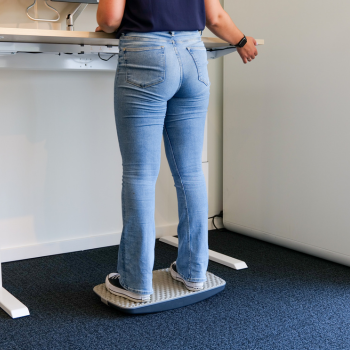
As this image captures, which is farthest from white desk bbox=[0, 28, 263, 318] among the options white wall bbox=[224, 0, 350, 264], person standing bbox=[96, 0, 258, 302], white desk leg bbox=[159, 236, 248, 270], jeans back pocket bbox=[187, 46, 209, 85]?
white wall bbox=[224, 0, 350, 264]

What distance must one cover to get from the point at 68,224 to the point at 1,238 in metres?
0.31

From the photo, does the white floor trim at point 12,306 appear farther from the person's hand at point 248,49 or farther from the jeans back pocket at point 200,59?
the person's hand at point 248,49

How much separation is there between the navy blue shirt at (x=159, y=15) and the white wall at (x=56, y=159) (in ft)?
2.57

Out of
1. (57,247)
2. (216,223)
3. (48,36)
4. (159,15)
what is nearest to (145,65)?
(159,15)

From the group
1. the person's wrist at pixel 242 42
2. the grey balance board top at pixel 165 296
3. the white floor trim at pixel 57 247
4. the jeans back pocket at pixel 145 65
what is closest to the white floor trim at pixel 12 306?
the grey balance board top at pixel 165 296

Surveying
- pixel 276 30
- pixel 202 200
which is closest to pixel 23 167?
pixel 202 200

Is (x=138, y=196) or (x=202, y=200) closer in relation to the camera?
(x=138, y=196)

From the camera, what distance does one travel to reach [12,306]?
5.24ft

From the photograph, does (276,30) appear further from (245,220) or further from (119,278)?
(119,278)

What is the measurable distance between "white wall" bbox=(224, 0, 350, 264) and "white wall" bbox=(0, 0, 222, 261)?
0.68m

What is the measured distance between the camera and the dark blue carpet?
139cm

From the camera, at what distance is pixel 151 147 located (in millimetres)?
1509

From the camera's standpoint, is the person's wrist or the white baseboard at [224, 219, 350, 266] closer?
the person's wrist

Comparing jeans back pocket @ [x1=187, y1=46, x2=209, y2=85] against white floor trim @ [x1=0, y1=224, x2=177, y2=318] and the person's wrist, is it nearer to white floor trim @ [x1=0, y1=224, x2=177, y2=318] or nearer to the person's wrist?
the person's wrist
